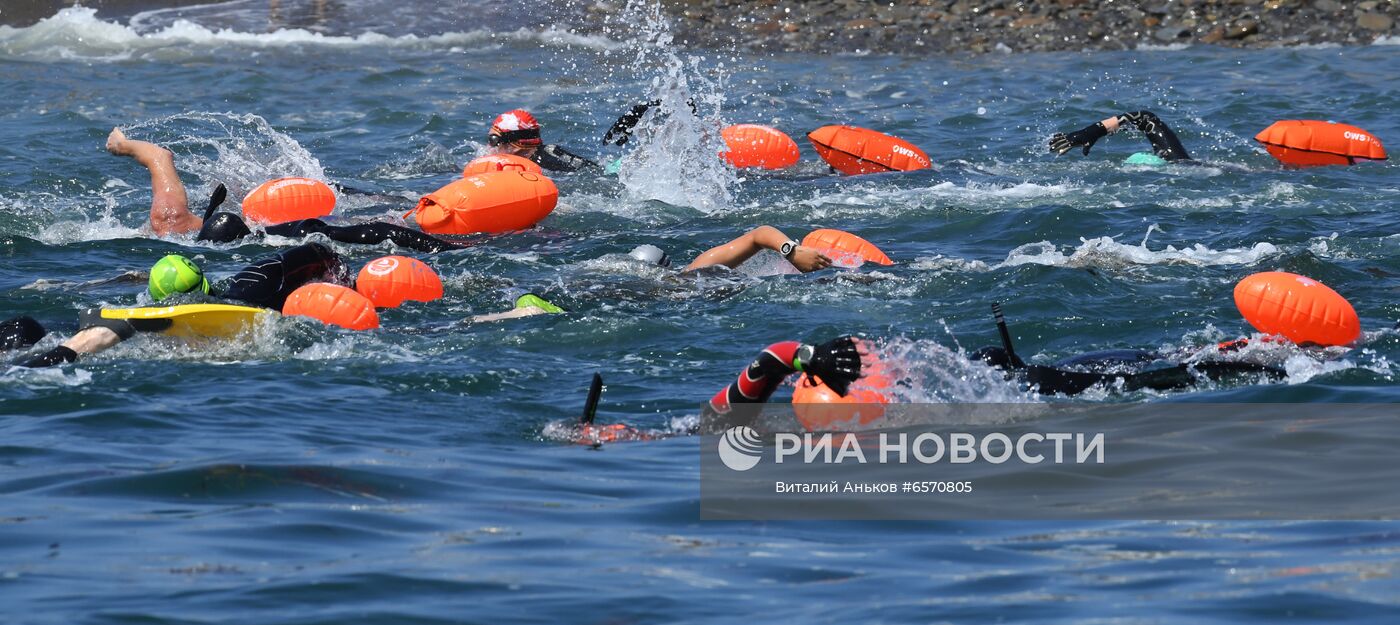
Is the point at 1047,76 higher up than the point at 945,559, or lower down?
lower down

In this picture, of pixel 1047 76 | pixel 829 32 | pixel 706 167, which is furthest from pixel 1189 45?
pixel 706 167

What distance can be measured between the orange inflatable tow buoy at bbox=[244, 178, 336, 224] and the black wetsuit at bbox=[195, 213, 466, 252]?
0.52 meters

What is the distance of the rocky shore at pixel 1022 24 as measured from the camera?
81.0ft

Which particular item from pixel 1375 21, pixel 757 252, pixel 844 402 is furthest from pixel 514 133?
pixel 1375 21

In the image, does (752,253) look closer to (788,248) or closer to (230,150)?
(788,248)

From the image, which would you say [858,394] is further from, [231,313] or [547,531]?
[231,313]

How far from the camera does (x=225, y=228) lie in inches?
504

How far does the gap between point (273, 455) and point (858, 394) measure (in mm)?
2627

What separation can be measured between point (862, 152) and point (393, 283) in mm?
6583

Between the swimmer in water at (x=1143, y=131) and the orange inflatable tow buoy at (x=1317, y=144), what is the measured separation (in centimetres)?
81

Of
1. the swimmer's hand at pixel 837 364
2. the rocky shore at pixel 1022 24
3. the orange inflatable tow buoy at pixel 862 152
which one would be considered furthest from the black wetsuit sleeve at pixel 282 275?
the rocky shore at pixel 1022 24

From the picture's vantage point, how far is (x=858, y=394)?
7879 mm

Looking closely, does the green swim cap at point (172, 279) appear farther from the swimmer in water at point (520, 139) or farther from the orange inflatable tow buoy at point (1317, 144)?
the orange inflatable tow buoy at point (1317, 144)

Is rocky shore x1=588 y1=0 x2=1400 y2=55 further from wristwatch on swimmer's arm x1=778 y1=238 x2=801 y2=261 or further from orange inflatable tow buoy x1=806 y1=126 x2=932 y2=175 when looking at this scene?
wristwatch on swimmer's arm x1=778 y1=238 x2=801 y2=261
